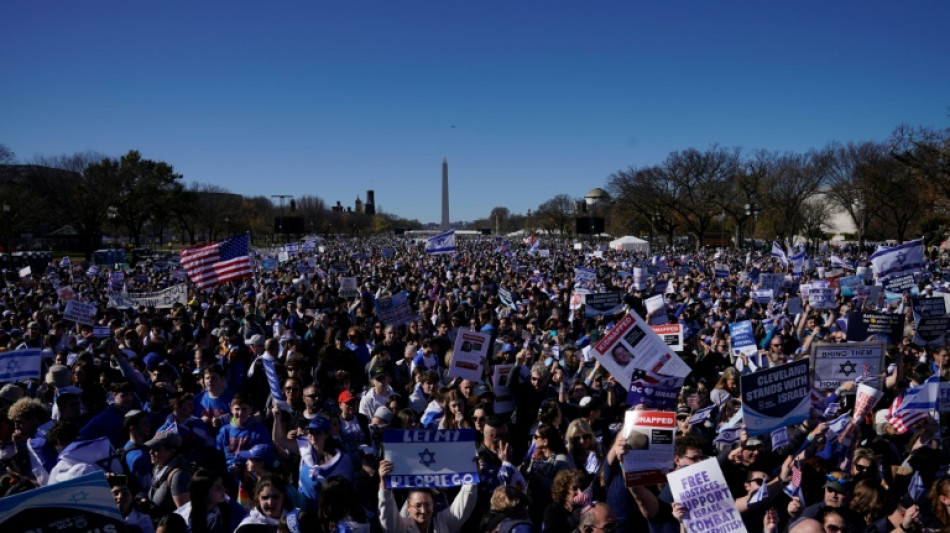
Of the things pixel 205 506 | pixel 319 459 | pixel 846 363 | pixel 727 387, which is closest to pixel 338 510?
pixel 205 506

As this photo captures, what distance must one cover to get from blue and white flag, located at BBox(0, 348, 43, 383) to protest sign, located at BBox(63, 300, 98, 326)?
4.51 meters

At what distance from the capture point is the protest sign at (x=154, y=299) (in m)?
16.2

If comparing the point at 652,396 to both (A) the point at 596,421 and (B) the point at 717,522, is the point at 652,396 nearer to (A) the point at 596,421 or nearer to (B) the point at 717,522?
(A) the point at 596,421

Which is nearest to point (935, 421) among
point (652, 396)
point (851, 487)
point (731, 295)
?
point (851, 487)

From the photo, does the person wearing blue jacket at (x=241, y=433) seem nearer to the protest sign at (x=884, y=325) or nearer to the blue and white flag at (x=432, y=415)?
the blue and white flag at (x=432, y=415)

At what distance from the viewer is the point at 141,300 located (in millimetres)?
16812

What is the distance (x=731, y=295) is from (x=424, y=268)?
17.1 m

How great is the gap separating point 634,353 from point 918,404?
2594mm

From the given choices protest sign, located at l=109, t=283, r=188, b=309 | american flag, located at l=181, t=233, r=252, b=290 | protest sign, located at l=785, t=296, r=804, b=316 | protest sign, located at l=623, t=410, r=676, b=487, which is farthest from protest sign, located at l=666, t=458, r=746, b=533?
protest sign, located at l=109, t=283, r=188, b=309

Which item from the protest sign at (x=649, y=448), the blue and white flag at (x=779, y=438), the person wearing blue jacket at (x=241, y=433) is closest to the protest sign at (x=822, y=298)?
the blue and white flag at (x=779, y=438)

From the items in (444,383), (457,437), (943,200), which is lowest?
(444,383)

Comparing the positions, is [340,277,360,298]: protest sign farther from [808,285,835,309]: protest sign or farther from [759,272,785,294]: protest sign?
[808,285,835,309]: protest sign

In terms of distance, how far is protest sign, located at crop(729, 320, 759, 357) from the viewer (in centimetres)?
1036

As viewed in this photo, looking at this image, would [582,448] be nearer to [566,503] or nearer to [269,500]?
[566,503]
